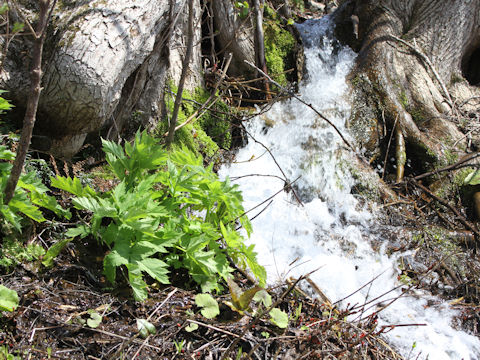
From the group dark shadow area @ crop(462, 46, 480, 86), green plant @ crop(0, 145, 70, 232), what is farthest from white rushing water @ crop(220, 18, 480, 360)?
dark shadow area @ crop(462, 46, 480, 86)

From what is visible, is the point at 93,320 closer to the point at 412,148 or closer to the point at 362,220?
the point at 362,220

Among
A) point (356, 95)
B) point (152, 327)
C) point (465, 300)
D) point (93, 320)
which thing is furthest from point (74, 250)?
point (356, 95)

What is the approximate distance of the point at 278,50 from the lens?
5.80 m

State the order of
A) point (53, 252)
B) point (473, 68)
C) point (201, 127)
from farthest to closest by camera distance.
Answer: point (473, 68), point (201, 127), point (53, 252)

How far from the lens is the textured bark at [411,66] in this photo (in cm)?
549

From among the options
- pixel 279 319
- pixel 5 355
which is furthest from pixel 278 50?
pixel 5 355

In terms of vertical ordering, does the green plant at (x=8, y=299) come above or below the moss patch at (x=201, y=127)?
below

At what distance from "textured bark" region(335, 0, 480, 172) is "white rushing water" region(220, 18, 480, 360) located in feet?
1.20

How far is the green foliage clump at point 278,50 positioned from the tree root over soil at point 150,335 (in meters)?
3.91

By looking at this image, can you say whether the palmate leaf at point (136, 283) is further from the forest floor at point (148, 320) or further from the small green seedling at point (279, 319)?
the small green seedling at point (279, 319)

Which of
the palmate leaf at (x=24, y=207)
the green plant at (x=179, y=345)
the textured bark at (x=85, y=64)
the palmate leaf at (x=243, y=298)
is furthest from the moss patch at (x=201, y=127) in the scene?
the green plant at (x=179, y=345)

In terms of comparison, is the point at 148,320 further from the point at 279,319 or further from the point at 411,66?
the point at 411,66

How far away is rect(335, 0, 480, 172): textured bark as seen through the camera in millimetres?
5488

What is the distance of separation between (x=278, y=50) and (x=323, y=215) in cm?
274
